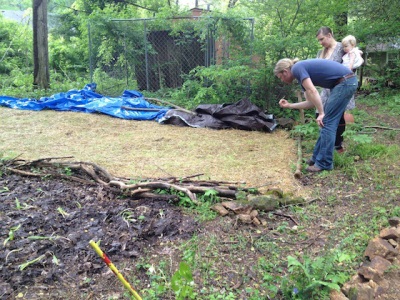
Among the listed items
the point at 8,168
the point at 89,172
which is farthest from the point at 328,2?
the point at 8,168

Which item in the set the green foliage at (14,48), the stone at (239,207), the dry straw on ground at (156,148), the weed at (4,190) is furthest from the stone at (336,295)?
the green foliage at (14,48)

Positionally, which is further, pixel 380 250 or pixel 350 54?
pixel 350 54

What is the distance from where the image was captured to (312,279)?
6.52 feet

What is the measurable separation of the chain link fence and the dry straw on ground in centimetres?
262

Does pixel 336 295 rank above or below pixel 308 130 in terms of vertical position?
below

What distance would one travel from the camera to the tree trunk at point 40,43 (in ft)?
32.4

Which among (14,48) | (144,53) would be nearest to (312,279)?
(144,53)

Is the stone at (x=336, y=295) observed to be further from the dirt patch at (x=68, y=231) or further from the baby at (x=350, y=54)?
the baby at (x=350, y=54)

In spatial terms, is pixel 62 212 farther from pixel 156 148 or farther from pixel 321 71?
pixel 321 71

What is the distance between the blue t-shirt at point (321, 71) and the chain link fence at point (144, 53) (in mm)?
5262

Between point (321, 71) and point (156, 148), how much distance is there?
265 centimetres

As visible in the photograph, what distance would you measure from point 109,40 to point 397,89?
7.82 meters

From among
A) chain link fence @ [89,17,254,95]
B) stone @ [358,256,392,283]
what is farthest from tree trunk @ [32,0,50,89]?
stone @ [358,256,392,283]

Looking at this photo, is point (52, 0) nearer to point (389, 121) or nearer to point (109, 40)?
Answer: point (109, 40)
